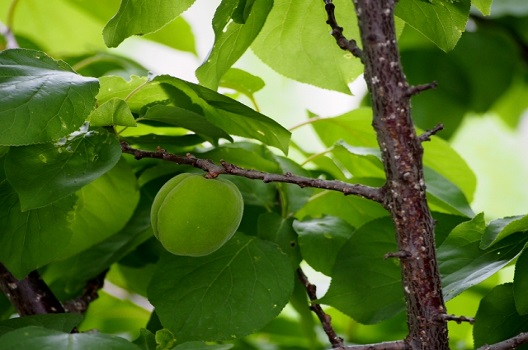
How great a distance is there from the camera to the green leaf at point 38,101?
1.43ft

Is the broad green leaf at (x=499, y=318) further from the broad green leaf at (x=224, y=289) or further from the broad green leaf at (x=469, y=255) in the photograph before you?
the broad green leaf at (x=224, y=289)

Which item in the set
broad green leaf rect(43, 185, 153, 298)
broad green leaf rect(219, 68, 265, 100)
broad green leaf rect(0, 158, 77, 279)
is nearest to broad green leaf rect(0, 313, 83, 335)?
broad green leaf rect(0, 158, 77, 279)

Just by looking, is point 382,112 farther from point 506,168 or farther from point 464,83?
point 506,168

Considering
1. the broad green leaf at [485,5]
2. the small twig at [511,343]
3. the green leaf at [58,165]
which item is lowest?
the small twig at [511,343]

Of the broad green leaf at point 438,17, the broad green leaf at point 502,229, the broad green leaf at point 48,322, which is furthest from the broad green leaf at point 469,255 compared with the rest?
the broad green leaf at point 48,322

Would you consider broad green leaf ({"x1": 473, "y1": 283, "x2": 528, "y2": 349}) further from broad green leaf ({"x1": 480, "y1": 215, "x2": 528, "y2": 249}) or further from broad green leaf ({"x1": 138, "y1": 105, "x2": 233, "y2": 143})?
broad green leaf ({"x1": 138, "y1": 105, "x2": 233, "y2": 143})

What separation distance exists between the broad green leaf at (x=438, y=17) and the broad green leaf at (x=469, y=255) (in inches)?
4.6

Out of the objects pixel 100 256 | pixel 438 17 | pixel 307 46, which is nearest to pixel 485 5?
pixel 438 17

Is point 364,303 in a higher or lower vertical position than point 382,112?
lower

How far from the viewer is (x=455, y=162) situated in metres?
0.74

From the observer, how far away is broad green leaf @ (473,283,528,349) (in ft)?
→ 1.62

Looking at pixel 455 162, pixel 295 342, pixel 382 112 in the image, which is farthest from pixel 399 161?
pixel 295 342

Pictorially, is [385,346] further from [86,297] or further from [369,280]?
[86,297]

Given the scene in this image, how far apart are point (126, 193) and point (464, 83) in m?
0.79
